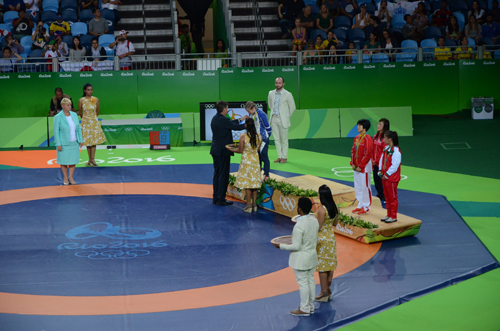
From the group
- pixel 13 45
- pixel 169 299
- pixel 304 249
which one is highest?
pixel 13 45

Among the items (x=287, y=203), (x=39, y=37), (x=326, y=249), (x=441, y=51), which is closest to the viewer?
(x=326, y=249)

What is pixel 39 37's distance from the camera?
19812 mm

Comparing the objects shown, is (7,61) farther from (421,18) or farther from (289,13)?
(421,18)

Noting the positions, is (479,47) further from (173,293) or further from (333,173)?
(173,293)

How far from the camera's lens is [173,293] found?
6.53 m

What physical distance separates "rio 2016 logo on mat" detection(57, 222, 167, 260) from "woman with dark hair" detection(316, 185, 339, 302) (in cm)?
274

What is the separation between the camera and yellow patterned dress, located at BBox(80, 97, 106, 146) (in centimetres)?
1373

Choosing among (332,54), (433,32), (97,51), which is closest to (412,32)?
(433,32)

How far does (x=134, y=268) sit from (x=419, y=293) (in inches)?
137

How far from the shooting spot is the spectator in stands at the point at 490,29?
2120 cm

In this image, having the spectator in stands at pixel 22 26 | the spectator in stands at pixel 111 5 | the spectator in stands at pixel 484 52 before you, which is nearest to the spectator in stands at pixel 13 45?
the spectator in stands at pixel 22 26

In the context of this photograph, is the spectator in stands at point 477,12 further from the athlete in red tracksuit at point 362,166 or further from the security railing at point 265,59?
the athlete in red tracksuit at point 362,166

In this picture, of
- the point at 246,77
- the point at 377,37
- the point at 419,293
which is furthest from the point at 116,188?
the point at 377,37

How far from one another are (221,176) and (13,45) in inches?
491
